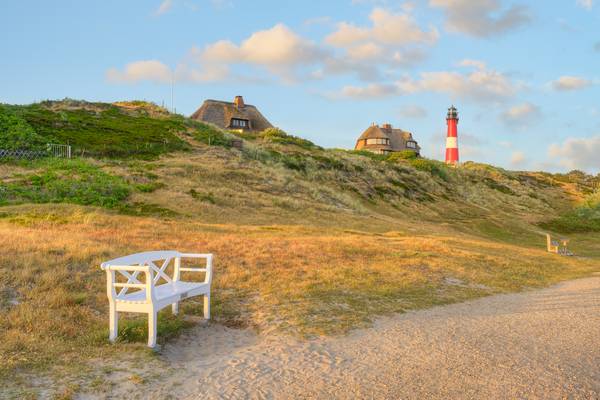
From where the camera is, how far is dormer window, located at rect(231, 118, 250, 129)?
7556 cm

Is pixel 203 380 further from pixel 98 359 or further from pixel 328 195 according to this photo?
pixel 328 195

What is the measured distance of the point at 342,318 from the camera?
9219mm

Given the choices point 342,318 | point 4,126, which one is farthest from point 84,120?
point 342,318

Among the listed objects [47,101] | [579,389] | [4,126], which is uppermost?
[47,101]

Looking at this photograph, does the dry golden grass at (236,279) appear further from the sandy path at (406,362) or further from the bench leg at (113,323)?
the sandy path at (406,362)

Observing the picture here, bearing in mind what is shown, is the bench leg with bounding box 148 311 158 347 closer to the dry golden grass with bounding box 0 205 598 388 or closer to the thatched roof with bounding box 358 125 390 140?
the dry golden grass with bounding box 0 205 598 388

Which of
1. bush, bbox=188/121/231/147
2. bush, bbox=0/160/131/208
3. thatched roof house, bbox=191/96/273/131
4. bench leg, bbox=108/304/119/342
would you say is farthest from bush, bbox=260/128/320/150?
bench leg, bbox=108/304/119/342

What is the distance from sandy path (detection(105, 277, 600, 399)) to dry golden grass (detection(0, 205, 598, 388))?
808mm

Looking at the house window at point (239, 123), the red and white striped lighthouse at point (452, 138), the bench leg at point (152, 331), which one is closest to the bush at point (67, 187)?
the bench leg at point (152, 331)

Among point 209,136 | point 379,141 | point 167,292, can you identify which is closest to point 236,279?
point 167,292

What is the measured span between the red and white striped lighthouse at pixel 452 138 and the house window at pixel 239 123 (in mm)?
39994

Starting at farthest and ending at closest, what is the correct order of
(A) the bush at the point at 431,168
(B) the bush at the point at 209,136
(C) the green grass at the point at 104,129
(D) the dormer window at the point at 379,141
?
(D) the dormer window at the point at 379,141 → (A) the bush at the point at 431,168 → (B) the bush at the point at 209,136 → (C) the green grass at the point at 104,129

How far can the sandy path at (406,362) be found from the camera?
592 centimetres

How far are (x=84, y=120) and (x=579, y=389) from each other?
49.4 meters
